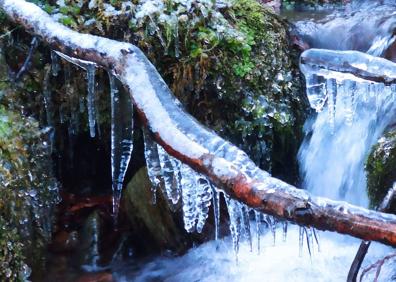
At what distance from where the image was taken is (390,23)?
16.8ft

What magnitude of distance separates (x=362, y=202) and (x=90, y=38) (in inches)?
97.7

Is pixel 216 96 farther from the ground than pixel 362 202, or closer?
farther from the ground

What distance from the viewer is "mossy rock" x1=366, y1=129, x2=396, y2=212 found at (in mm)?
3801

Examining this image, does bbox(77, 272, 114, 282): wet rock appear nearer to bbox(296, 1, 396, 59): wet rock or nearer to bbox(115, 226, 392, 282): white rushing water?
bbox(115, 226, 392, 282): white rushing water

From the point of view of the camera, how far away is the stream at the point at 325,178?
3963 millimetres

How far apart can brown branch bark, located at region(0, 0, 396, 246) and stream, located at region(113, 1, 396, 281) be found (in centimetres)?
146

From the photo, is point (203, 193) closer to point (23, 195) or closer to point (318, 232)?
point (23, 195)

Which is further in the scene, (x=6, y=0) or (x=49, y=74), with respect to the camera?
(x=49, y=74)

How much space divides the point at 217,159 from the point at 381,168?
221 centimetres

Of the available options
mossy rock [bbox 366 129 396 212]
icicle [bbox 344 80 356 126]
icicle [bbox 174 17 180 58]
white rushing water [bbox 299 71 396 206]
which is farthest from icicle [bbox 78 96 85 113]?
mossy rock [bbox 366 129 396 212]

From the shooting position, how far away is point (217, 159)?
6.63 feet

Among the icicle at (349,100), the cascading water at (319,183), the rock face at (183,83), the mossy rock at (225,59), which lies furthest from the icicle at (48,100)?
the icicle at (349,100)

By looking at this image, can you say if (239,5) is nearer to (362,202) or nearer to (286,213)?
(362,202)

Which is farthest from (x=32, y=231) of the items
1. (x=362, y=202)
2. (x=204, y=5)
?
(x=362, y=202)
